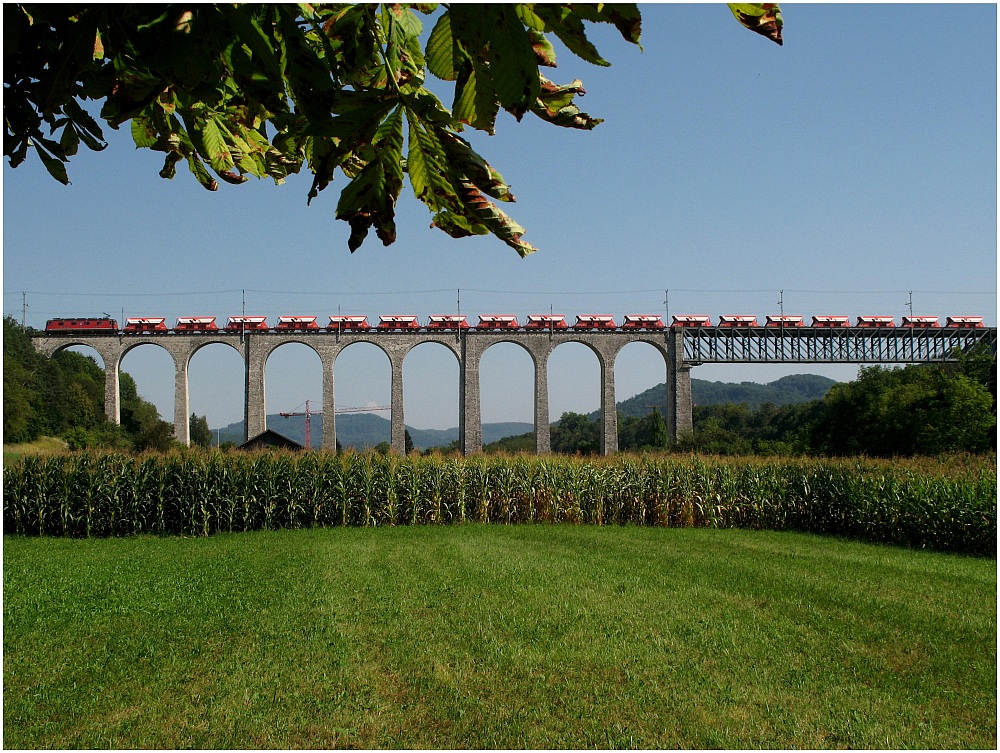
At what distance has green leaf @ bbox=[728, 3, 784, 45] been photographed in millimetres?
821

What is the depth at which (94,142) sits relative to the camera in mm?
1593

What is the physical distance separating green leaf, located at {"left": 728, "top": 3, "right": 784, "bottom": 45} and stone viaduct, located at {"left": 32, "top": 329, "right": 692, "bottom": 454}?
31632 millimetres

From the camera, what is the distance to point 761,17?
0.83 m

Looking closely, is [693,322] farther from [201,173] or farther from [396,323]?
[201,173]

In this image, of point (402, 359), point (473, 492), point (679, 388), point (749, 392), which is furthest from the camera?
point (749, 392)

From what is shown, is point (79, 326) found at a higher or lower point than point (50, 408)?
higher

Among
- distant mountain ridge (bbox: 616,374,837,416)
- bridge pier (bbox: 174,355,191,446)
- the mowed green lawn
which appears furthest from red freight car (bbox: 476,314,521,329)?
distant mountain ridge (bbox: 616,374,837,416)

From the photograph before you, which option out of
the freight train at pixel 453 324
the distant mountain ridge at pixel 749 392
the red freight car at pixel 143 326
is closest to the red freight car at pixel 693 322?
the freight train at pixel 453 324

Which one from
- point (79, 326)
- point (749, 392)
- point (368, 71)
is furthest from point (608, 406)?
point (749, 392)

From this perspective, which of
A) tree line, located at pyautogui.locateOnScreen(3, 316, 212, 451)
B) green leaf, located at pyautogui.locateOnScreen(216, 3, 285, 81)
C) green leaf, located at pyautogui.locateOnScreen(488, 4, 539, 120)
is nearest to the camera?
green leaf, located at pyautogui.locateOnScreen(488, 4, 539, 120)

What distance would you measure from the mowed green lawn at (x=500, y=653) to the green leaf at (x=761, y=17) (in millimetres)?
3520

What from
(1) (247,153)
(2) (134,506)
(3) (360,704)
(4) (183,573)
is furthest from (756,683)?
(2) (134,506)

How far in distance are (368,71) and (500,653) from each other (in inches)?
177

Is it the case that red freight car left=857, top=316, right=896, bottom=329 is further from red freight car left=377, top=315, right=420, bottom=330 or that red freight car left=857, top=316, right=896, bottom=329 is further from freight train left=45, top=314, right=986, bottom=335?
red freight car left=377, top=315, right=420, bottom=330
